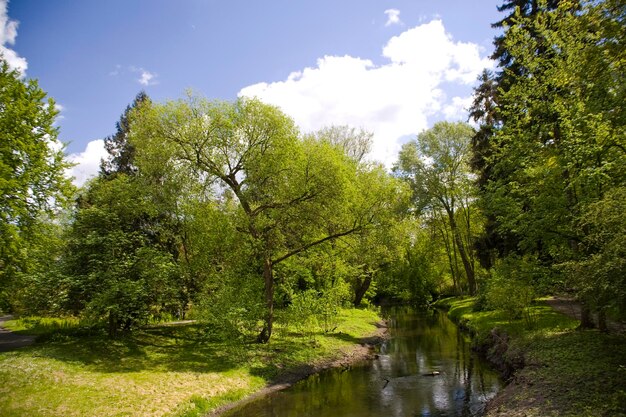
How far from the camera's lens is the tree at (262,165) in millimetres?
23844

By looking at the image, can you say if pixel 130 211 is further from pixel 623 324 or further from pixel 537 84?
pixel 623 324

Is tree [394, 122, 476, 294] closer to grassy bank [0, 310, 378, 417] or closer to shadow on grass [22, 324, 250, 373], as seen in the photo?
grassy bank [0, 310, 378, 417]

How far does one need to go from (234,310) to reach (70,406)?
8799mm

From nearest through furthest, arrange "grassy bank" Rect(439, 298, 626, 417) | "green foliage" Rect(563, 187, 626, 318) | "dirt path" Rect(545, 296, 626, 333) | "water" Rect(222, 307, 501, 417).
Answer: "grassy bank" Rect(439, 298, 626, 417) < "green foliage" Rect(563, 187, 626, 318) < "water" Rect(222, 307, 501, 417) < "dirt path" Rect(545, 296, 626, 333)

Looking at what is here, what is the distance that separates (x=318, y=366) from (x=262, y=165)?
1278 centimetres

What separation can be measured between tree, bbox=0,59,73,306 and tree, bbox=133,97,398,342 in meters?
5.68

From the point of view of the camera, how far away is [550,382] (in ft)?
44.8

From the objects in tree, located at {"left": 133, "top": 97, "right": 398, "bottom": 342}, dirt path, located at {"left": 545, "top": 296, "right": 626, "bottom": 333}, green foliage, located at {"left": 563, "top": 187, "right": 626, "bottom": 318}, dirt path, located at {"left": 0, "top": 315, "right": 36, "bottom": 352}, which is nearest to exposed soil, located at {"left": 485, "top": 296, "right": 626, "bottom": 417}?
dirt path, located at {"left": 545, "top": 296, "right": 626, "bottom": 333}

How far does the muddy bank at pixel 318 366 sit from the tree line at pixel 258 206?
10.7 ft

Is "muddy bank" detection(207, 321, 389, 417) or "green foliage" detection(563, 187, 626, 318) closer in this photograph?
"green foliage" detection(563, 187, 626, 318)

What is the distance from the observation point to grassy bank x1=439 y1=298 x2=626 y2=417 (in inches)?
448

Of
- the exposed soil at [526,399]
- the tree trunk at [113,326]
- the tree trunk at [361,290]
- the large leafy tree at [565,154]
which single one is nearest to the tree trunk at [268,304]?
the tree trunk at [113,326]

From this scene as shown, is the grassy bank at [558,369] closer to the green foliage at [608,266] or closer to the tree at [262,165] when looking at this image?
the green foliage at [608,266]

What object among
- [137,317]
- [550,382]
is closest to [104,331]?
[137,317]
